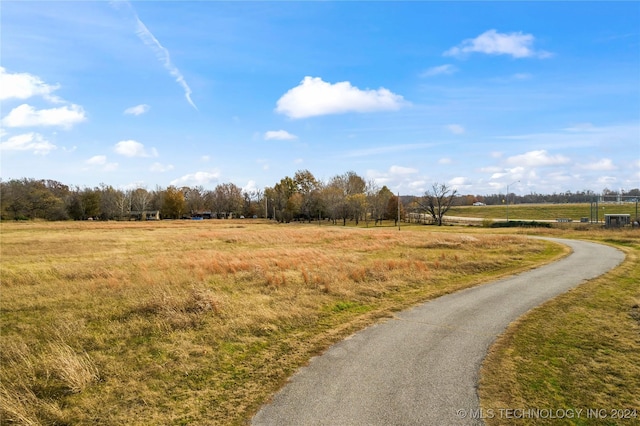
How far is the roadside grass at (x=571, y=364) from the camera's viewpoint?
5.78 metres

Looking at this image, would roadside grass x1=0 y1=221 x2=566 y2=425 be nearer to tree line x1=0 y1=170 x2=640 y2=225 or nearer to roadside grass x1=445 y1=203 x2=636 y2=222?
tree line x1=0 y1=170 x2=640 y2=225

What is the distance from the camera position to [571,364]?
731 cm

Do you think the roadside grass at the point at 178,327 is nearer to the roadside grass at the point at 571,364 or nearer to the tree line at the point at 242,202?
the roadside grass at the point at 571,364

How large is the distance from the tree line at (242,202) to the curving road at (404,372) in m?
59.5

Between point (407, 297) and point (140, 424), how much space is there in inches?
391

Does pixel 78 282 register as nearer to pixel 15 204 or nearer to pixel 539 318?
pixel 539 318

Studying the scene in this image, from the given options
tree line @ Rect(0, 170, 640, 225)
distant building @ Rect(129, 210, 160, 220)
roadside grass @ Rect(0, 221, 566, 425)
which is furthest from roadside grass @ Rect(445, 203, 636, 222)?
distant building @ Rect(129, 210, 160, 220)

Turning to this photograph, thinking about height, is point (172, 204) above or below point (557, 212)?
above

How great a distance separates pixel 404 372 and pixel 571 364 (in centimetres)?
364

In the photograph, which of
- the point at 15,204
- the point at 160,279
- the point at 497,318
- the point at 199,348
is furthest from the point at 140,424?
the point at 15,204

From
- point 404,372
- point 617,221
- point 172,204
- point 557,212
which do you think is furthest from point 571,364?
point 172,204

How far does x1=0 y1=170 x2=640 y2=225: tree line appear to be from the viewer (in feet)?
284

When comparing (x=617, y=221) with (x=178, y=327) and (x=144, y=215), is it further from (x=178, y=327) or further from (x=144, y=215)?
(x=144, y=215)

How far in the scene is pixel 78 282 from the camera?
1659 centimetres
